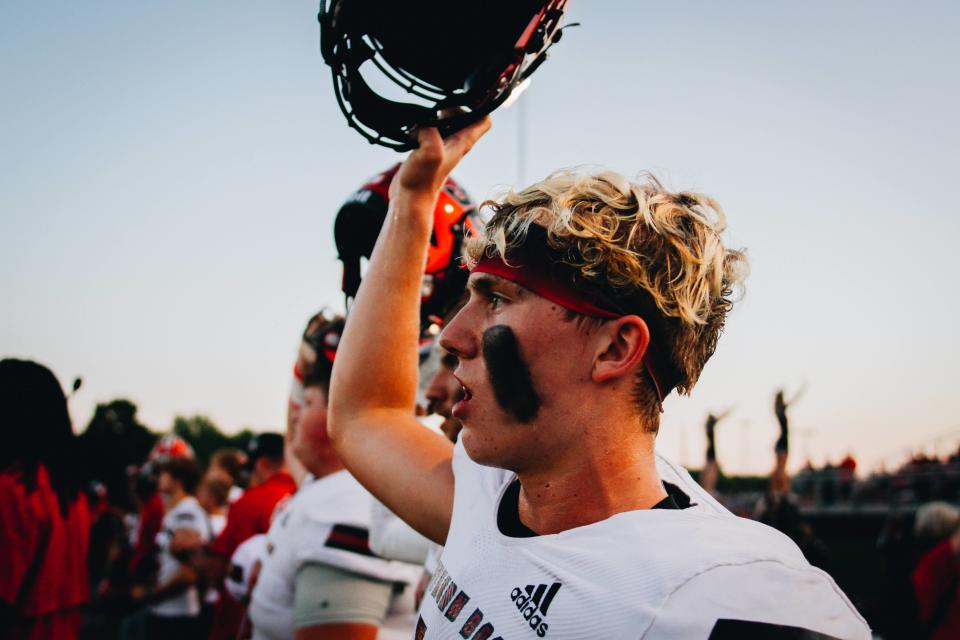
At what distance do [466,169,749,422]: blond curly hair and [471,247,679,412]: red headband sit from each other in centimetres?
2

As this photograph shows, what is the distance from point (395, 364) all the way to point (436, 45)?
0.77m

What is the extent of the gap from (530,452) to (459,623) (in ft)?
1.08

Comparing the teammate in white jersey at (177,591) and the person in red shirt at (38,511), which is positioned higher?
the person in red shirt at (38,511)

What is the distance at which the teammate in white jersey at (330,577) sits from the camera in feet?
8.25

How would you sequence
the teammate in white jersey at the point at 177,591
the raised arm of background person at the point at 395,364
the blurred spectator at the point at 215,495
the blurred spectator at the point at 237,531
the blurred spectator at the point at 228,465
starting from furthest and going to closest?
1. the blurred spectator at the point at 228,465
2. the blurred spectator at the point at 215,495
3. the teammate in white jersey at the point at 177,591
4. the blurred spectator at the point at 237,531
5. the raised arm of background person at the point at 395,364

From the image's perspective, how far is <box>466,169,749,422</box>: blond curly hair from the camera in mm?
1368

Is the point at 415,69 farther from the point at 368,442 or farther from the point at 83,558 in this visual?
the point at 83,558

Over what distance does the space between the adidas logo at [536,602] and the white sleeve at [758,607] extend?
0.18m

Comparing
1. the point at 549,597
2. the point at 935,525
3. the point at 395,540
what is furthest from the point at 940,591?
the point at 549,597

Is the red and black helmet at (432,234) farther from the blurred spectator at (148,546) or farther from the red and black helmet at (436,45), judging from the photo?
the blurred spectator at (148,546)

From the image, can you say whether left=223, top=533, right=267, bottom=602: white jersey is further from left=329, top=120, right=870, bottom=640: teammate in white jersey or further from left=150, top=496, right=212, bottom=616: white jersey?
left=329, top=120, right=870, bottom=640: teammate in white jersey

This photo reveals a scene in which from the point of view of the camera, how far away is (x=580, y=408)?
1.40 m

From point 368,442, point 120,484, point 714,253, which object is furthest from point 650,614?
point 120,484

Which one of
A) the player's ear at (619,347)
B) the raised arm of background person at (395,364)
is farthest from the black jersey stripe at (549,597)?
the raised arm of background person at (395,364)
